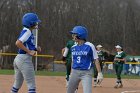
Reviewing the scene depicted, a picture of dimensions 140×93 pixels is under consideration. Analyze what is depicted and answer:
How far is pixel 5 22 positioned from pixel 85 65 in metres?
47.9

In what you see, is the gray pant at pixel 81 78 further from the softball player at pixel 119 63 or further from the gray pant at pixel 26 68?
the softball player at pixel 119 63

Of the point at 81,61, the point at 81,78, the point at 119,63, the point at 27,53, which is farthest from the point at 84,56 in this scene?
the point at 119,63

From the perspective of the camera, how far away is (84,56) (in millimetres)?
10336

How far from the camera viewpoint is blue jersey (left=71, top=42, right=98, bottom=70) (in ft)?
33.8

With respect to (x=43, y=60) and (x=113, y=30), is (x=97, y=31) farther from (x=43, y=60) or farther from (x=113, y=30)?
(x=43, y=60)

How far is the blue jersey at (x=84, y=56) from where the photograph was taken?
10.3m

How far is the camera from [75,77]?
10281 millimetres

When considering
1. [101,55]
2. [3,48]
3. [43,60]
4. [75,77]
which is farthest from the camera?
[3,48]

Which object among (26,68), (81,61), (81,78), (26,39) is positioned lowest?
(81,78)

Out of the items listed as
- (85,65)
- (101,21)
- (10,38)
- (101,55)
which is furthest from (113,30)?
(85,65)

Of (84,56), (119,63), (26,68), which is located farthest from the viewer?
(119,63)

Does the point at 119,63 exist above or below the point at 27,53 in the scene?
below

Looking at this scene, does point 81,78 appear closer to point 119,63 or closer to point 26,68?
point 26,68


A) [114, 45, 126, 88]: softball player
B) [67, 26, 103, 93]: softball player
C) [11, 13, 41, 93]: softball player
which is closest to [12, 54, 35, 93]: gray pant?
[11, 13, 41, 93]: softball player
